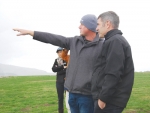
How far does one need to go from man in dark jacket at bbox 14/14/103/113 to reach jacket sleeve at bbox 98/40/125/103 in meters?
0.62

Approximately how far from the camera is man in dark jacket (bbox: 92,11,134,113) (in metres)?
3.54

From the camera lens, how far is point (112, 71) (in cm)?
353

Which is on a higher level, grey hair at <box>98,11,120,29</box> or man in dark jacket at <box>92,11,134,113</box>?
grey hair at <box>98,11,120,29</box>

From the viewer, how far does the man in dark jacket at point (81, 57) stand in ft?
13.8

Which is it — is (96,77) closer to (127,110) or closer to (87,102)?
(87,102)

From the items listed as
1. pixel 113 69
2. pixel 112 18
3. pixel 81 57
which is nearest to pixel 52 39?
pixel 81 57

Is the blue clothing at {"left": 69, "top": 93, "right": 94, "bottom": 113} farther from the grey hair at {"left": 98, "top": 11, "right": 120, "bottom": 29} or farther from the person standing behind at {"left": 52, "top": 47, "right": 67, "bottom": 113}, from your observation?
the person standing behind at {"left": 52, "top": 47, "right": 67, "bottom": 113}

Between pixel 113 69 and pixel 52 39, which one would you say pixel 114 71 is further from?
pixel 52 39

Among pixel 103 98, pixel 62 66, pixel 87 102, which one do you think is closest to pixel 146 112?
pixel 62 66

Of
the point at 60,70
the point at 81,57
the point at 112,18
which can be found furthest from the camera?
the point at 60,70

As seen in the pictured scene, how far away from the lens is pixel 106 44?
367 cm

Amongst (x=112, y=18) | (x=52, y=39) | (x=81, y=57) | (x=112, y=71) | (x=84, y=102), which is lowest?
(x=84, y=102)

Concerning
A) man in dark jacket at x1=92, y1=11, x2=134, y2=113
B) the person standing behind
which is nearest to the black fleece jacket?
man in dark jacket at x1=92, y1=11, x2=134, y2=113

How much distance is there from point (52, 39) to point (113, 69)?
124 cm
